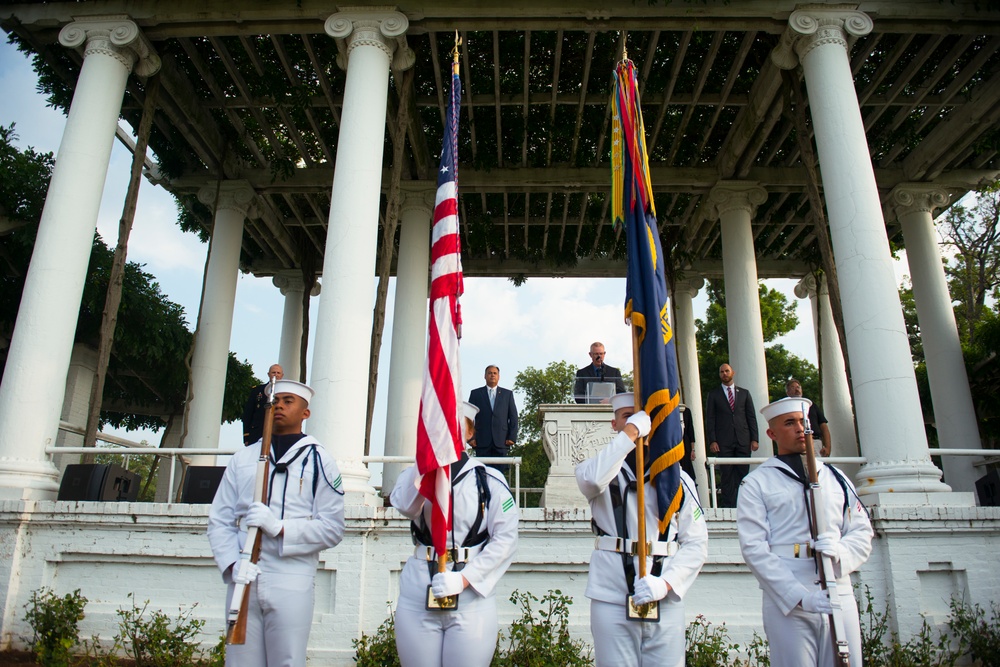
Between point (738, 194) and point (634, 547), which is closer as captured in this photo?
point (634, 547)

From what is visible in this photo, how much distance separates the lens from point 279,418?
5.18m

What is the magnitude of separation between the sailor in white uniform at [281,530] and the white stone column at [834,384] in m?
16.3

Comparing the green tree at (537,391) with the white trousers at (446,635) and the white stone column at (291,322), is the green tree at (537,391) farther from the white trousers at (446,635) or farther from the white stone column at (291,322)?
the white trousers at (446,635)

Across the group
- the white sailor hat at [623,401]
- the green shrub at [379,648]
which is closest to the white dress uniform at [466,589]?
the white sailor hat at [623,401]

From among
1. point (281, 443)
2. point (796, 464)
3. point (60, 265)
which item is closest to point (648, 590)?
point (796, 464)

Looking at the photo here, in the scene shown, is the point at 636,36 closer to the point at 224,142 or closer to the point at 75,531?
the point at 224,142

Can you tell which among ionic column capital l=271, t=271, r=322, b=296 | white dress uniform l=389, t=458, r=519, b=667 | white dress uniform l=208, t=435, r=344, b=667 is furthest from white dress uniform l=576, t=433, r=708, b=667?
ionic column capital l=271, t=271, r=322, b=296

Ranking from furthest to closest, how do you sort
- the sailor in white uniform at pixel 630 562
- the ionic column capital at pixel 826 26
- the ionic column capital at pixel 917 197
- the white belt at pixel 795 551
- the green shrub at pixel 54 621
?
the ionic column capital at pixel 917 197, the ionic column capital at pixel 826 26, the green shrub at pixel 54 621, the white belt at pixel 795 551, the sailor in white uniform at pixel 630 562

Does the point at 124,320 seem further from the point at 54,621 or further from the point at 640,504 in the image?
the point at 640,504

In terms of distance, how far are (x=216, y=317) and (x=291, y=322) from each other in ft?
15.3

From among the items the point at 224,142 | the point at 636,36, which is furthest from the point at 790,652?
the point at 224,142

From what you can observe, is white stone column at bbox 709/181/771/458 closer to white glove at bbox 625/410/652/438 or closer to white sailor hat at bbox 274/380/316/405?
white glove at bbox 625/410/652/438

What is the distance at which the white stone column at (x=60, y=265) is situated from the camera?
32.3ft

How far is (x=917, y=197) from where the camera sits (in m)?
17.4
